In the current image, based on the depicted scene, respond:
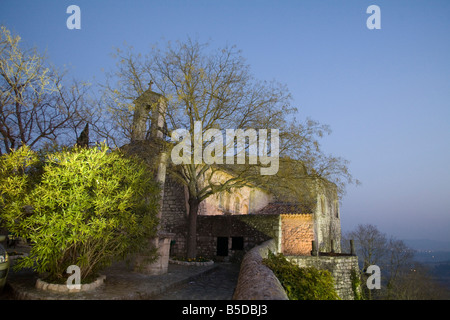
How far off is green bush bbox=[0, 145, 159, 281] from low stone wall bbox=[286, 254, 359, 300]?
474 inches

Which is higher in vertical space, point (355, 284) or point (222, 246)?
point (222, 246)

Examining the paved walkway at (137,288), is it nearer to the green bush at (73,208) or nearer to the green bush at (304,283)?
the green bush at (73,208)

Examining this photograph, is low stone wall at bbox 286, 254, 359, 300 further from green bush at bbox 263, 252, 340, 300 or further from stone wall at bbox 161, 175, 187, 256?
green bush at bbox 263, 252, 340, 300

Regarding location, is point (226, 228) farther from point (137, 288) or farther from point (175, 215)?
point (137, 288)

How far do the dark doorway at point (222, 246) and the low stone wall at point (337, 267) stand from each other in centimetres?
410

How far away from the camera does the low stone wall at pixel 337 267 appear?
16.0 m

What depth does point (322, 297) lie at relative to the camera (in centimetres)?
625

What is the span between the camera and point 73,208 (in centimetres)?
556

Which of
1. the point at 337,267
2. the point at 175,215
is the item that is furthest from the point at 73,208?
the point at 337,267

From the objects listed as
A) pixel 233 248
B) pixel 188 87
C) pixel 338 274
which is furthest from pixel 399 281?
pixel 188 87

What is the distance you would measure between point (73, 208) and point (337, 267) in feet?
53.4

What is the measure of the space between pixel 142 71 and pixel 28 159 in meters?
7.99

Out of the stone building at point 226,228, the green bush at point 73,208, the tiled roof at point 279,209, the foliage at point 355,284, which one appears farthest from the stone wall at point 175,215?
the foliage at point 355,284

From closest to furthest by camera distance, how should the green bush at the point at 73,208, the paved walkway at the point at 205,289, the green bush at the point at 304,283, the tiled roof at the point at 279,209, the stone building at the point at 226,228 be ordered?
the green bush at the point at 73,208 < the green bush at the point at 304,283 < the paved walkway at the point at 205,289 < the stone building at the point at 226,228 < the tiled roof at the point at 279,209
